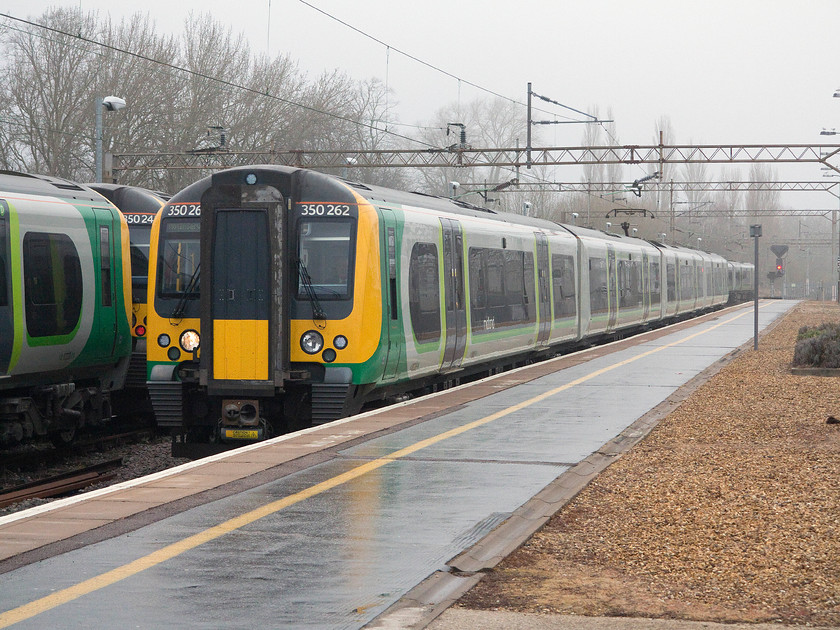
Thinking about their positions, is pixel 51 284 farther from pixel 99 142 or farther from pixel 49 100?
pixel 49 100

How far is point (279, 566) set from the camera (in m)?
6.36

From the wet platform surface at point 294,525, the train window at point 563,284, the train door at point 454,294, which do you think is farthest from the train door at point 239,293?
the train window at point 563,284

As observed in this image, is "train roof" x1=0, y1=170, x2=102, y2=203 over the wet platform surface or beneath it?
over

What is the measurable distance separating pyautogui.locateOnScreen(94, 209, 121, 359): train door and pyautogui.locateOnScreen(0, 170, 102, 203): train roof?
11.8 inches

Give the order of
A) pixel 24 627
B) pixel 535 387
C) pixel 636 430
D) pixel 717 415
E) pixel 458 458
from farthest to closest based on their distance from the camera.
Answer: pixel 535 387 → pixel 717 415 → pixel 636 430 → pixel 458 458 → pixel 24 627

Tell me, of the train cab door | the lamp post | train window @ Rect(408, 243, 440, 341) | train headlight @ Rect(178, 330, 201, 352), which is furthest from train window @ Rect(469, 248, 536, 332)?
the lamp post

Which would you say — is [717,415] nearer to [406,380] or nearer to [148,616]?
[406,380]

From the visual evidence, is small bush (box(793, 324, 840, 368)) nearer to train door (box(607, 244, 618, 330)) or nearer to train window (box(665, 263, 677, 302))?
train door (box(607, 244, 618, 330))

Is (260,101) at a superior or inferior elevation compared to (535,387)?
superior

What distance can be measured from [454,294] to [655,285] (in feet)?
77.9

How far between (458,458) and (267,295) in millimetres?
3433

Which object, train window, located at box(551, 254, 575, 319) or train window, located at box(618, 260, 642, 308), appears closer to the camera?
train window, located at box(551, 254, 575, 319)

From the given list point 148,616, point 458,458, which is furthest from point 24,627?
point 458,458

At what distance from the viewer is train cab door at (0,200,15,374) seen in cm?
1245
